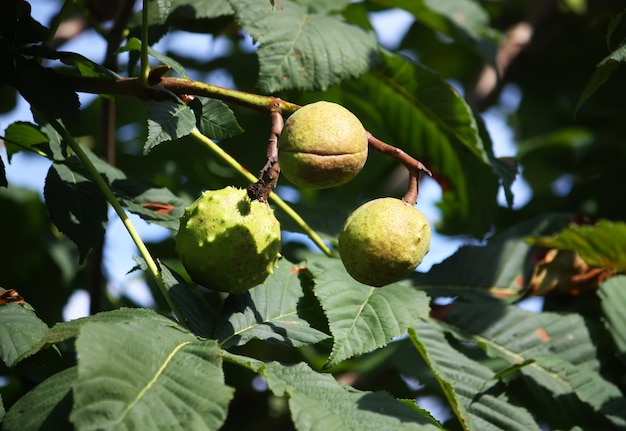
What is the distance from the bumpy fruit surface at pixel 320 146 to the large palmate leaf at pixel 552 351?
836 millimetres

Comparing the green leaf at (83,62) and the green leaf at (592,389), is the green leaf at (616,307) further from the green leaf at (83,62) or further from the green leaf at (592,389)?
the green leaf at (83,62)

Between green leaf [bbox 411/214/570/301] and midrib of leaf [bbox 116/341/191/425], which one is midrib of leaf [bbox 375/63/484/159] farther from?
midrib of leaf [bbox 116/341/191/425]

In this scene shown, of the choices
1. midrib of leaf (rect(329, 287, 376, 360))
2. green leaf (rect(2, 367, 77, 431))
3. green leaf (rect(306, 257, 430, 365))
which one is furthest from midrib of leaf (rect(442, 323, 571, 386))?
green leaf (rect(2, 367, 77, 431))

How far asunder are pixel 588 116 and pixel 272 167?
2834 mm

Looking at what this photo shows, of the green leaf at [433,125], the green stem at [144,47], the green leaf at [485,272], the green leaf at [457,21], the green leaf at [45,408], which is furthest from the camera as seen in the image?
the green leaf at [457,21]

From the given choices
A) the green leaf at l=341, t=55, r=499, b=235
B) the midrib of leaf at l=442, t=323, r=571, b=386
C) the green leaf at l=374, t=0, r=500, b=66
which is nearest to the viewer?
the midrib of leaf at l=442, t=323, r=571, b=386

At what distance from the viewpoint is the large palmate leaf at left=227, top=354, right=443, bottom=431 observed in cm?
133

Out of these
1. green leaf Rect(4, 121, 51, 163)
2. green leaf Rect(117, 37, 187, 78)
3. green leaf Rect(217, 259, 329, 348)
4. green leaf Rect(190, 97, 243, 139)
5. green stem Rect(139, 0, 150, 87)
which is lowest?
green leaf Rect(217, 259, 329, 348)

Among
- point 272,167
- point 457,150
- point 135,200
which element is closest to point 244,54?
point 457,150

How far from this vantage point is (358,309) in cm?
174

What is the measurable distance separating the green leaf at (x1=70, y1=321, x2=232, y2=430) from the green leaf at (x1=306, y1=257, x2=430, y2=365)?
317 millimetres

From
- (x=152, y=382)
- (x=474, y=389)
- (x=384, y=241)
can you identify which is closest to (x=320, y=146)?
(x=384, y=241)

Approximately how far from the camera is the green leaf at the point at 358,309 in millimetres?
1616

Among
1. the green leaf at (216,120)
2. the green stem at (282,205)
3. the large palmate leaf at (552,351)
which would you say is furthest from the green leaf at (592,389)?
the green leaf at (216,120)
